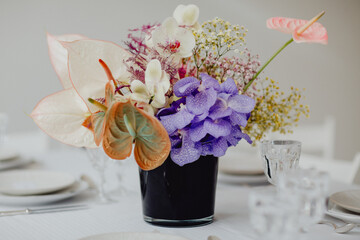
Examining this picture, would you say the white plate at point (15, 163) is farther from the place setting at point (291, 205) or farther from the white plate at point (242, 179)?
the place setting at point (291, 205)

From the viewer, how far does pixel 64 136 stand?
0.94 m

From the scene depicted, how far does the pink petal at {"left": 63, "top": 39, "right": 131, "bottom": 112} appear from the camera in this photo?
0.88 meters

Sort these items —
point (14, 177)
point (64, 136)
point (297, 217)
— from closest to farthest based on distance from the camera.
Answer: point (297, 217), point (64, 136), point (14, 177)

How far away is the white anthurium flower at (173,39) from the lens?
0.85 meters

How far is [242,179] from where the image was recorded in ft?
4.46

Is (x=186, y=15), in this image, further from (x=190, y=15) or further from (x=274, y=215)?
(x=274, y=215)

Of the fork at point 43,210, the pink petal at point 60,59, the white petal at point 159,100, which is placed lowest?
the fork at point 43,210

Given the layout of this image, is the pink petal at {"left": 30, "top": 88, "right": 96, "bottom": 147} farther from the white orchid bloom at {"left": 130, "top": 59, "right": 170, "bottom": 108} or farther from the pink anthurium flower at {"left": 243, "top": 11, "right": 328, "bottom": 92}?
the pink anthurium flower at {"left": 243, "top": 11, "right": 328, "bottom": 92}

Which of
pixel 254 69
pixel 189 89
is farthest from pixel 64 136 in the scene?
pixel 254 69

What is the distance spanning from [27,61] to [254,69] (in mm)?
2692

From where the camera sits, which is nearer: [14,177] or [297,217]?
[297,217]

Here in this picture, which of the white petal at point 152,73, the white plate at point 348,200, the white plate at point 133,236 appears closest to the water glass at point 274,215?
the white plate at point 133,236

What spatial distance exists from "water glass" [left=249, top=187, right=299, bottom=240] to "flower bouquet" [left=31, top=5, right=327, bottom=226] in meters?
0.30

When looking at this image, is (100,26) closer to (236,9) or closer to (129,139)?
(236,9)
